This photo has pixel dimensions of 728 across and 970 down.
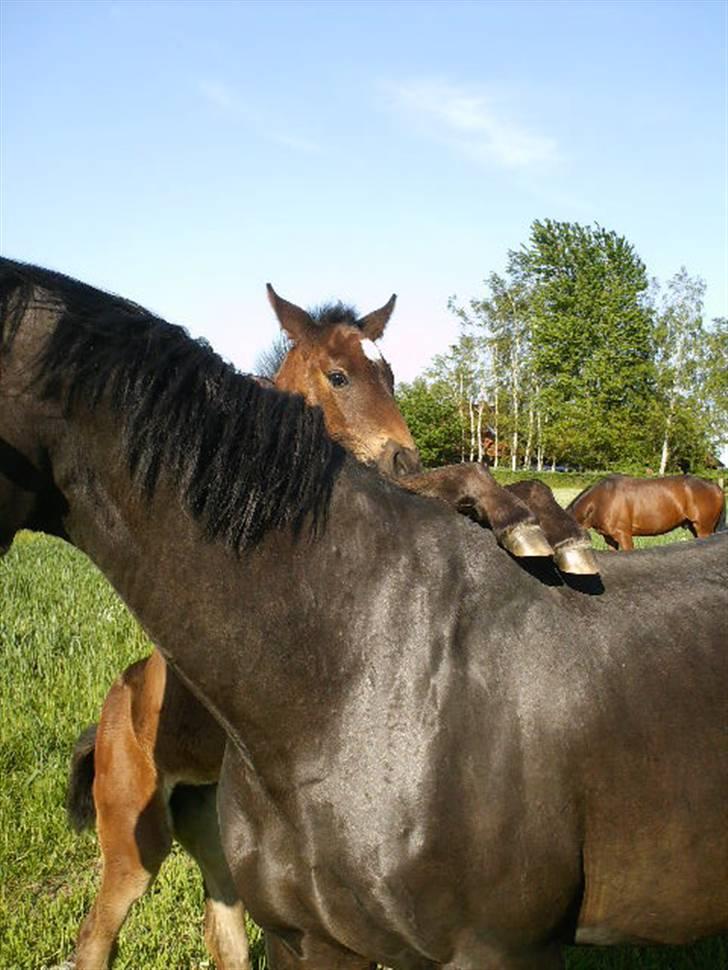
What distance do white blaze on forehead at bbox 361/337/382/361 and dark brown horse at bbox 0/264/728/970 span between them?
2.64m

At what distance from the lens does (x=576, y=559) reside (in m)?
2.49

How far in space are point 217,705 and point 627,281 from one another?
208 ft

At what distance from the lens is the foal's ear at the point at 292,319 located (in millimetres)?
5418

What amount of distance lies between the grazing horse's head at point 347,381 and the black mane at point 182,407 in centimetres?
222

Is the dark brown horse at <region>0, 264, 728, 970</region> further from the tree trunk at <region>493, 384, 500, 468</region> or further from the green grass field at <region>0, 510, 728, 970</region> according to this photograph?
the tree trunk at <region>493, 384, 500, 468</region>

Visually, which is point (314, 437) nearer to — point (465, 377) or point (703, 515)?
point (703, 515)

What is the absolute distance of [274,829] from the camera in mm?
2404

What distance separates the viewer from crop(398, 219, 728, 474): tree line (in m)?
57.8

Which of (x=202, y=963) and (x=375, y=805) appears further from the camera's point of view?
(x=202, y=963)

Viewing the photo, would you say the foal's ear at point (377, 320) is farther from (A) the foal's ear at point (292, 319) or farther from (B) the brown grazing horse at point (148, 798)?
(B) the brown grazing horse at point (148, 798)

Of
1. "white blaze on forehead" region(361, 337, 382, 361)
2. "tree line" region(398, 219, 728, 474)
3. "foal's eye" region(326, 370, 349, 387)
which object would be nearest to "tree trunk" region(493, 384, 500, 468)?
"tree line" region(398, 219, 728, 474)

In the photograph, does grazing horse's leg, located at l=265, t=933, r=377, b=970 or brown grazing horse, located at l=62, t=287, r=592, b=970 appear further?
brown grazing horse, located at l=62, t=287, r=592, b=970

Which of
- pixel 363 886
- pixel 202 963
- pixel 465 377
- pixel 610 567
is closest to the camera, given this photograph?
pixel 363 886

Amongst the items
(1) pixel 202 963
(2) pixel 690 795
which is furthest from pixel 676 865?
(1) pixel 202 963
